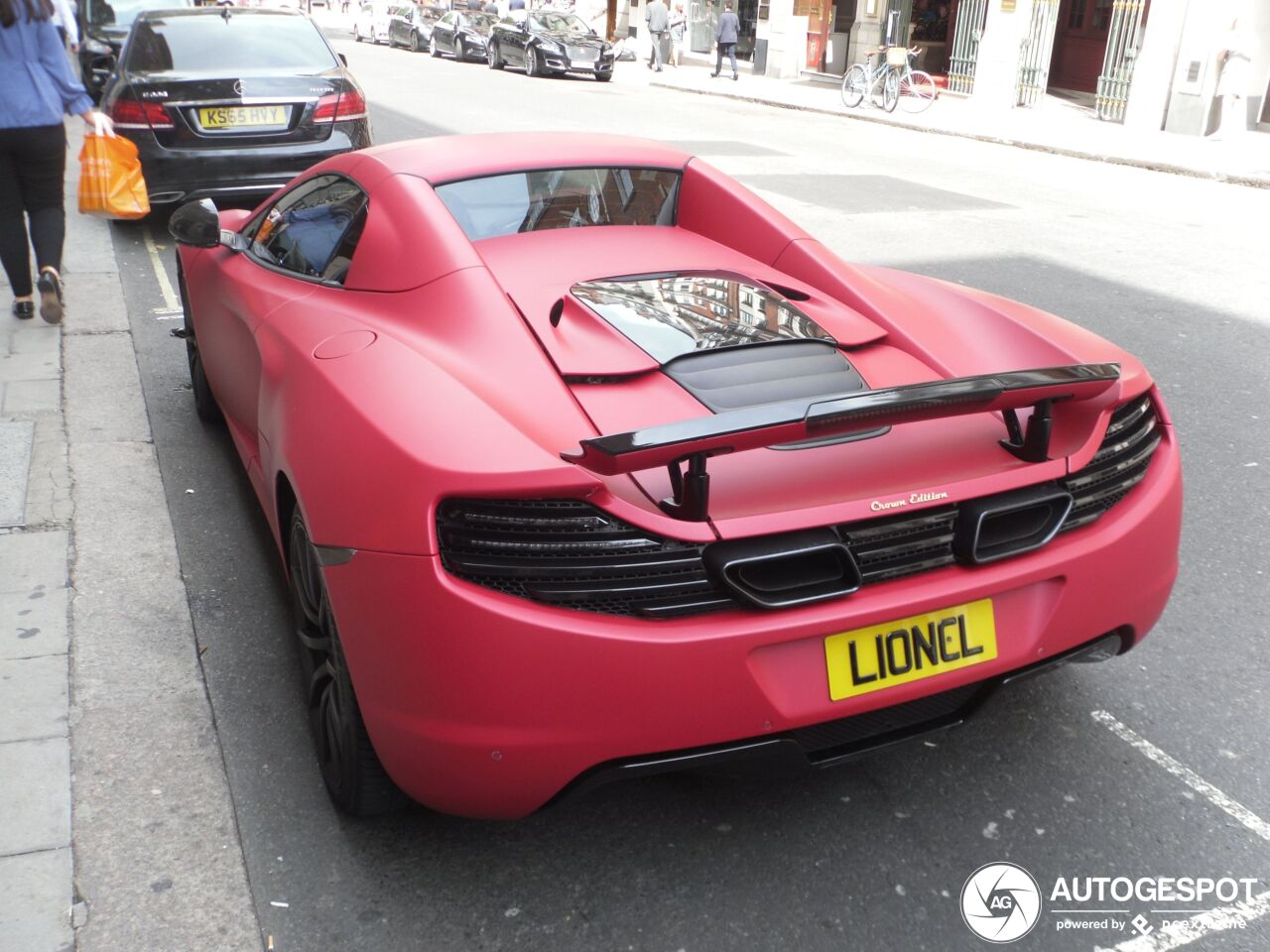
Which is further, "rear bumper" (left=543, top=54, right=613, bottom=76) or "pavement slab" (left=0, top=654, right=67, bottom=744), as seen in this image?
"rear bumper" (left=543, top=54, right=613, bottom=76)

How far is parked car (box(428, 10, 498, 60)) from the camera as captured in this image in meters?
30.8

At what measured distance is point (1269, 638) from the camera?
347 cm

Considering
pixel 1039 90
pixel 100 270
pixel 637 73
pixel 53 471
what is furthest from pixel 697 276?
pixel 637 73

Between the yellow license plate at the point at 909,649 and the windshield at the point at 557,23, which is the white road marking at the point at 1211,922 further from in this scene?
the windshield at the point at 557,23

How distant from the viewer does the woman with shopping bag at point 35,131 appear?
223 inches

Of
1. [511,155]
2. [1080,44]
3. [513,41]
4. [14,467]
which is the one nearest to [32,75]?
[14,467]

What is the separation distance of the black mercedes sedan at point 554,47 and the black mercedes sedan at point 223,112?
1841 centimetres

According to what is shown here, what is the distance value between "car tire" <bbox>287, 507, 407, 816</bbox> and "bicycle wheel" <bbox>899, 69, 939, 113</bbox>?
20503 millimetres

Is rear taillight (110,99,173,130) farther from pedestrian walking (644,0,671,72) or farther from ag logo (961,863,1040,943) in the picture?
pedestrian walking (644,0,671,72)

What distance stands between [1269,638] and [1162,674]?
0.44 meters

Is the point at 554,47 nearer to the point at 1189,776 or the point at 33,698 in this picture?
the point at 33,698

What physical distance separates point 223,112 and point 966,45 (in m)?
20.1

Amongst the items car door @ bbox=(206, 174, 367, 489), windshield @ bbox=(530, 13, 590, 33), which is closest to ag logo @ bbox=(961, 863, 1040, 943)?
car door @ bbox=(206, 174, 367, 489)

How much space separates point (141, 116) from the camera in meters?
8.33
